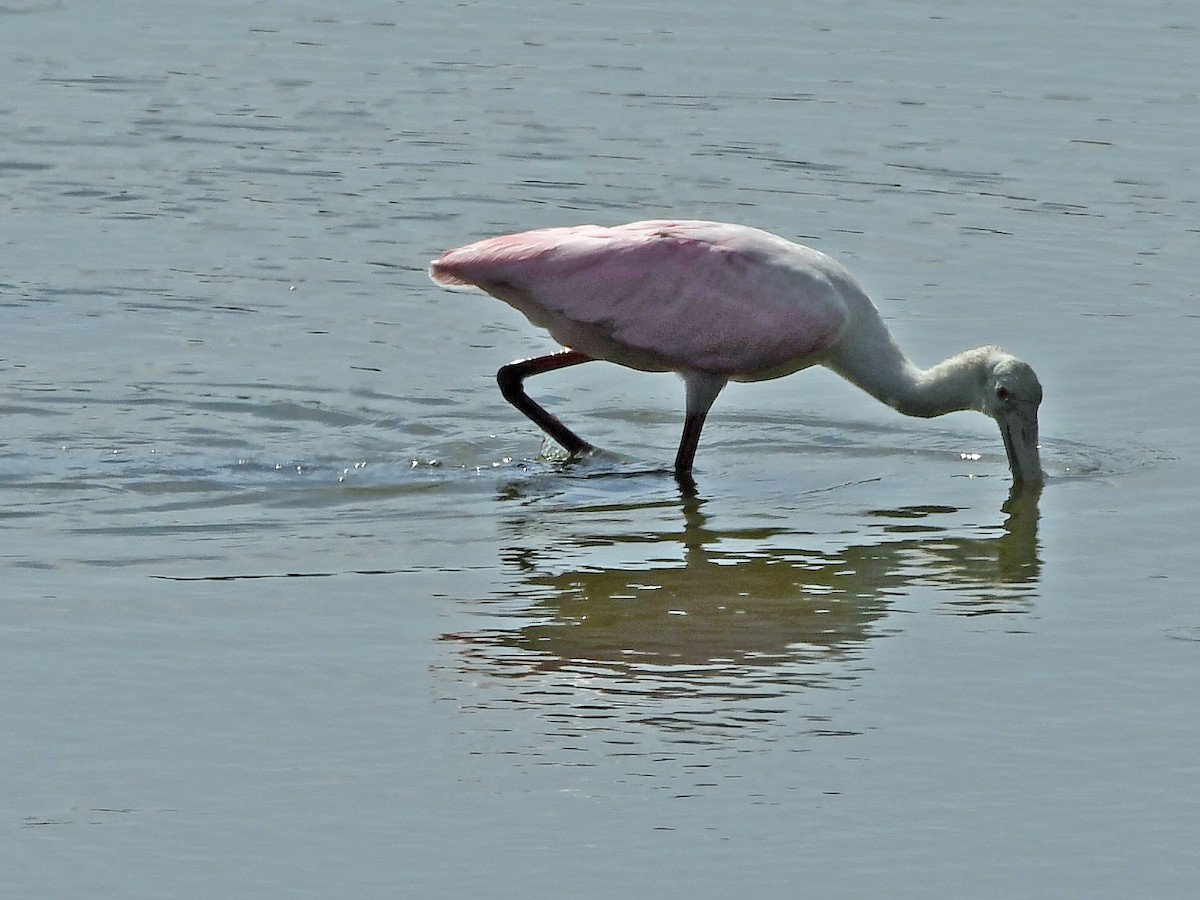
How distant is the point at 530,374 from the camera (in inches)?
429

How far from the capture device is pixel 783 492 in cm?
984

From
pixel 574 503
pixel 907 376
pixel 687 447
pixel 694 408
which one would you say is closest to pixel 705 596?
→ pixel 574 503

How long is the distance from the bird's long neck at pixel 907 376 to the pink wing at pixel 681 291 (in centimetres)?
21

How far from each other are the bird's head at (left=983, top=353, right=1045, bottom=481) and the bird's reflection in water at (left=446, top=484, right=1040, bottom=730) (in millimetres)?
145

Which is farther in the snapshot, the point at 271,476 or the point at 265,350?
the point at 265,350

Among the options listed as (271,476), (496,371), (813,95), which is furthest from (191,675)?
(813,95)

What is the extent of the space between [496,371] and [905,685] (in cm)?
499

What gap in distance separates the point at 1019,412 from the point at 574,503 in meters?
1.90

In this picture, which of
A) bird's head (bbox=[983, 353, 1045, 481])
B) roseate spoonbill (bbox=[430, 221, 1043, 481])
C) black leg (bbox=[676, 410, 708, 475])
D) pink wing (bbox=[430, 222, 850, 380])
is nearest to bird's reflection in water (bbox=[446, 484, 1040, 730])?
bird's head (bbox=[983, 353, 1045, 481])

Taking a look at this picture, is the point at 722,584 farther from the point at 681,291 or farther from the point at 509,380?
the point at 509,380

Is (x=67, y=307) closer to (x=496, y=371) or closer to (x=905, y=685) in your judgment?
(x=496, y=371)

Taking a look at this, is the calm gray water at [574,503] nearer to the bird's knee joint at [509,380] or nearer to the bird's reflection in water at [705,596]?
the bird's reflection in water at [705,596]

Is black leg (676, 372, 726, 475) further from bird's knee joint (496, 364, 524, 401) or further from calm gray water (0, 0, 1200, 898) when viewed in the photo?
bird's knee joint (496, 364, 524, 401)

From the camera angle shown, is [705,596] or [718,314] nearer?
[705,596]
